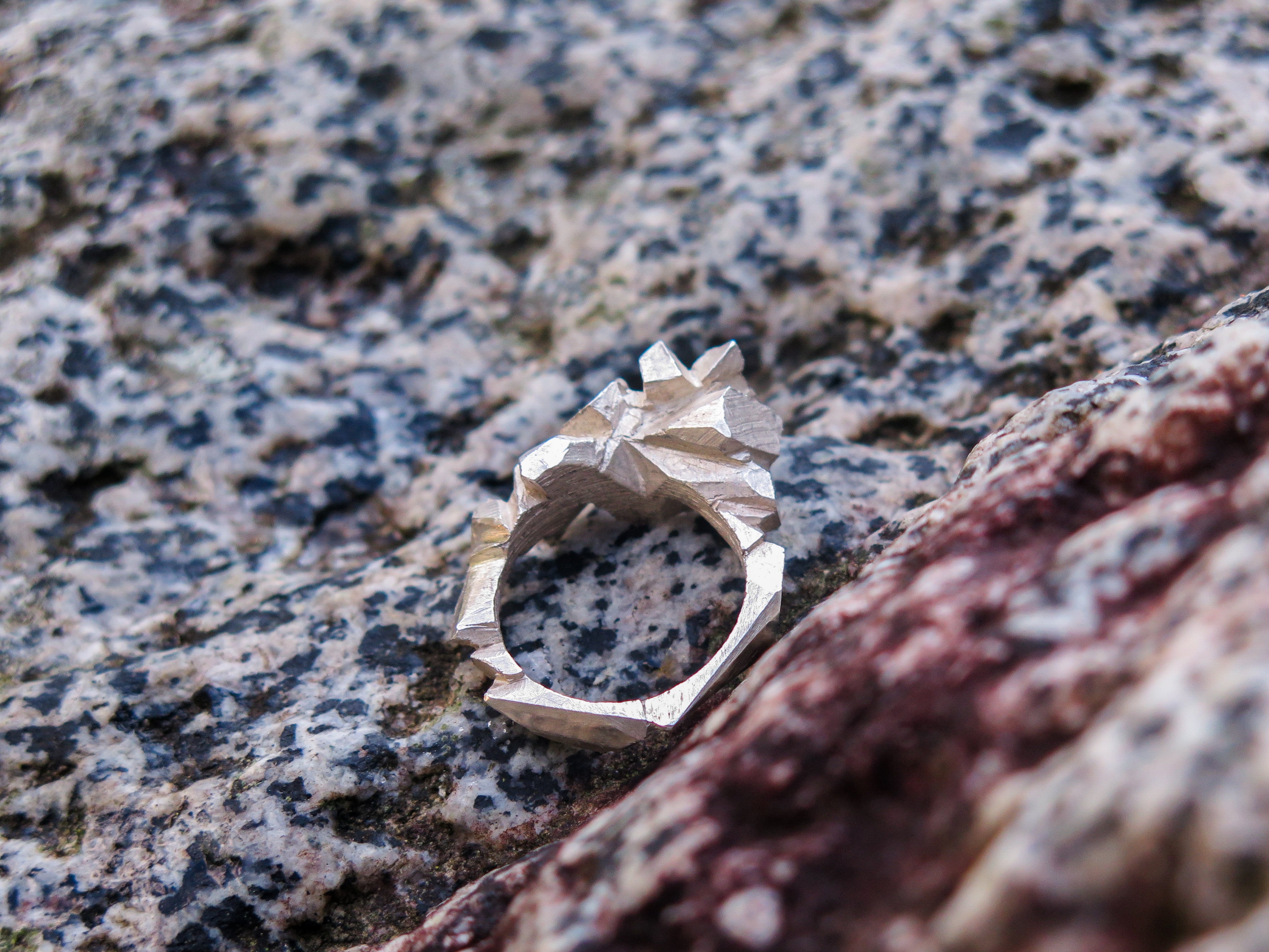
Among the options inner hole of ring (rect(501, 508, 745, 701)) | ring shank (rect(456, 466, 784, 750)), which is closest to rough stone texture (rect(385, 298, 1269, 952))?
ring shank (rect(456, 466, 784, 750))

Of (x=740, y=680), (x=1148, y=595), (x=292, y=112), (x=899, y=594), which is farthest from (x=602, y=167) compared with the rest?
(x=1148, y=595)

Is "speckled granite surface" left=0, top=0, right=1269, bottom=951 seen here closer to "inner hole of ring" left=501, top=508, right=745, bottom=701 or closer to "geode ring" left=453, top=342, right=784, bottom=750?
"inner hole of ring" left=501, top=508, right=745, bottom=701

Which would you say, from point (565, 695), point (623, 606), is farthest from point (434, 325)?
point (565, 695)

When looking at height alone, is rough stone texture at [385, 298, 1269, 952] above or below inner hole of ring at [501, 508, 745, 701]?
above

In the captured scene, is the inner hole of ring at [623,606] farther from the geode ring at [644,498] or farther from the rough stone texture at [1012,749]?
the rough stone texture at [1012,749]

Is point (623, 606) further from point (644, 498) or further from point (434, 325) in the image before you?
point (434, 325)
